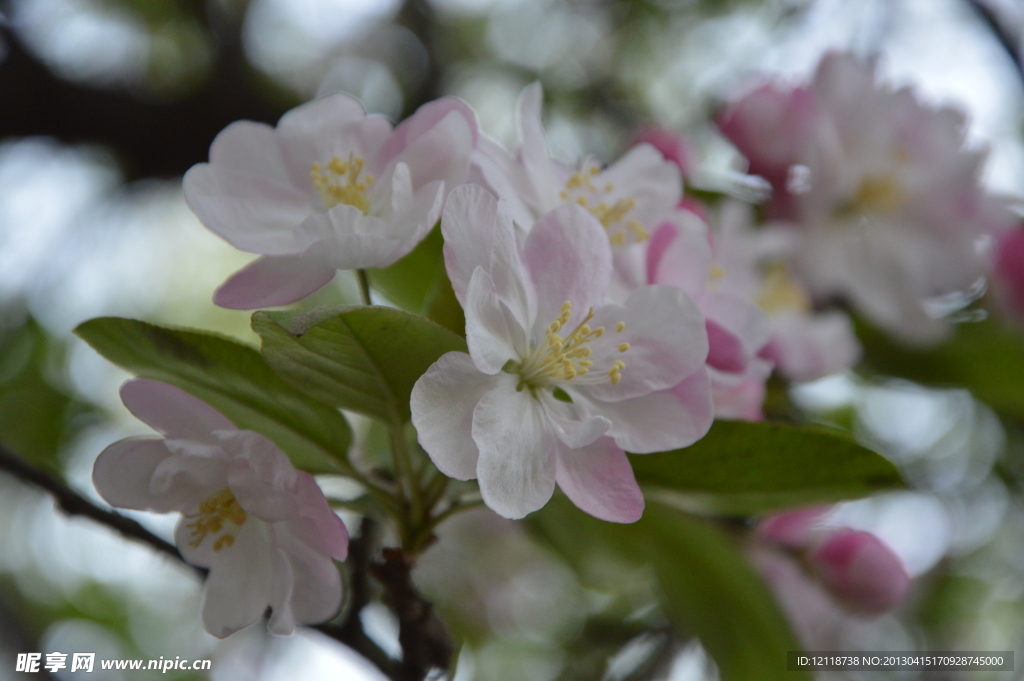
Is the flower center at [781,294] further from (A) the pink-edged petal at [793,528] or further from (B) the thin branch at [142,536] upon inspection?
(B) the thin branch at [142,536]

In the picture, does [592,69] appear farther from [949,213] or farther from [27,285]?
[27,285]

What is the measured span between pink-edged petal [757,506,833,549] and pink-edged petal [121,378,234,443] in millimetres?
809

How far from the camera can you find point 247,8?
217 centimetres

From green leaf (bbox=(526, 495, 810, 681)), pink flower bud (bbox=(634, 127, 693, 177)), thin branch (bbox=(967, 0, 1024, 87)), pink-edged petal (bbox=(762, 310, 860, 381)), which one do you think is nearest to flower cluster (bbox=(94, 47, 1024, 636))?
green leaf (bbox=(526, 495, 810, 681))

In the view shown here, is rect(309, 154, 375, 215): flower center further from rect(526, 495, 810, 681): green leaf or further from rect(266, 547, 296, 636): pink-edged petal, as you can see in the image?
rect(526, 495, 810, 681): green leaf

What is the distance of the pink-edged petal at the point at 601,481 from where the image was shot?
1.84 feet

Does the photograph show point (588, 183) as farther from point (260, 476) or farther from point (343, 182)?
point (260, 476)

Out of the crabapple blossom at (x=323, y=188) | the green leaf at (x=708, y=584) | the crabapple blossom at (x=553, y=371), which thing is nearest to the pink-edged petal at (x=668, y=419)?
the crabapple blossom at (x=553, y=371)

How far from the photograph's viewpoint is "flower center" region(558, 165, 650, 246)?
0.72 m

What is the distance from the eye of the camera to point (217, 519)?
63 cm

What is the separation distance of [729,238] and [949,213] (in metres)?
0.44

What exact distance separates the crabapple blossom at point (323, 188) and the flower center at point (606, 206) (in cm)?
15

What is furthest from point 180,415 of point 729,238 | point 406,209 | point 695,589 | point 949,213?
point 949,213

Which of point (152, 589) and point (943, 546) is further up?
point (943, 546)
